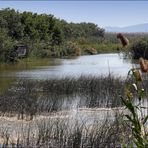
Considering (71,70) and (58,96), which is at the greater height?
(71,70)

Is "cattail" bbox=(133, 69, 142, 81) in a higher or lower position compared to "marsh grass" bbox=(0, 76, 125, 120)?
higher

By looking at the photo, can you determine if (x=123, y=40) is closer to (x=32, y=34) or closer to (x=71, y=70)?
(x=71, y=70)

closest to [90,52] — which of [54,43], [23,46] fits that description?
[54,43]

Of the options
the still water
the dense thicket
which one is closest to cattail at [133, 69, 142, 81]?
the still water

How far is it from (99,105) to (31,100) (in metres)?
2.84

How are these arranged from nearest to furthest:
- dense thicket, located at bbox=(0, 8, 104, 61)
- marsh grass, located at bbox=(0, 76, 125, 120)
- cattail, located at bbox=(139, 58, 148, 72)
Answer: cattail, located at bbox=(139, 58, 148, 72) → marsh grass, located at bbox=(0, 76, 125, 120) → dense thicket, located at bbox=(0, 8, 104, 61)

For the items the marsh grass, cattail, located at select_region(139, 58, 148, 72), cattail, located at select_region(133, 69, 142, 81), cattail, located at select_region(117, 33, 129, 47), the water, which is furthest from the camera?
the water

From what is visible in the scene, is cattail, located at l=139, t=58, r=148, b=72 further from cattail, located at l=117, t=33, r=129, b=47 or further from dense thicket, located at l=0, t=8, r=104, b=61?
dense thicket, located at l=0, t=8, r=104, b=61

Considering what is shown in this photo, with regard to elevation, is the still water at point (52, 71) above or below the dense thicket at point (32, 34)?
below

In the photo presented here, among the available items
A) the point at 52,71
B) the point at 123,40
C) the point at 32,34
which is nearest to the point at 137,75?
the point at 123,40

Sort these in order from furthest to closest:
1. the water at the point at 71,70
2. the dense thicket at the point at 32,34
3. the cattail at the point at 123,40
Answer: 1. the dense thicket at the point at 32,34
2. the water at the point at 71,70
3. the cattail at the point at 123,40

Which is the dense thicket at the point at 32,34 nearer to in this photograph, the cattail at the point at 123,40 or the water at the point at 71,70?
the water at the point at 71,70

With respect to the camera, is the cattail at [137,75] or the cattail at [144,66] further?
the cattail at [137,75]

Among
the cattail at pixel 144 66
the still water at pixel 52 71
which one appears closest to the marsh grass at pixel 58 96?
the still water at pixel 52 71
